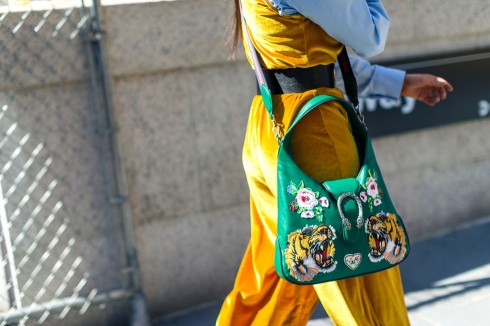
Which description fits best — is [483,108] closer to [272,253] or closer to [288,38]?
[272,253]

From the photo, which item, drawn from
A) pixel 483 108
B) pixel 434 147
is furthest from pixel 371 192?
pixel 483 108

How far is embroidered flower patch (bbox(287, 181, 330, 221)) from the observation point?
221 centimetres

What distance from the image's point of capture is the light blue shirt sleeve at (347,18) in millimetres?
2197

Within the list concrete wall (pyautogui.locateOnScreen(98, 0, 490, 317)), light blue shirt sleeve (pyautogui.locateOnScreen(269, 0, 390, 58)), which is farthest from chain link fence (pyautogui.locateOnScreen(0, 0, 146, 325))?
light blue shirt sleeve (pyautogui.locateOnScreen(269, 0, 390, 58))

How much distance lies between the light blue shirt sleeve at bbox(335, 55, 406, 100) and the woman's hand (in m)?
0.04

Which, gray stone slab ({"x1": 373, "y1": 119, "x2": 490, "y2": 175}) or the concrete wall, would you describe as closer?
the concrete wall

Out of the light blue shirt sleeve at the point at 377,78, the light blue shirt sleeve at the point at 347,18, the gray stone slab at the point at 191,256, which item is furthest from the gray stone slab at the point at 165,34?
the light blue shirt sleeve at the point at 347,18

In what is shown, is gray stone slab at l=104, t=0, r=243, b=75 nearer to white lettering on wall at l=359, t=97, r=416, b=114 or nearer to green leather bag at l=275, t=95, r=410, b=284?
white lettering on wall at l=359, t=97, r=416, b=114

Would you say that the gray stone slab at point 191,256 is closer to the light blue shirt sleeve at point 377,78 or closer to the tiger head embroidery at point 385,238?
the light blue shirt sleeve at point 377,78

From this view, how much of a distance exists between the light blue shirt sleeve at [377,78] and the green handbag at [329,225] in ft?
1.75

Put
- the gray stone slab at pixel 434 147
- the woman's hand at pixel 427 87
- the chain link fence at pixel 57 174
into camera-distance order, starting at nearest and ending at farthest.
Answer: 1. the woman's hand at pixel 427 87
2. the chain link fence at pixel 57 174
3. the gray stone slab at pixel 434 147

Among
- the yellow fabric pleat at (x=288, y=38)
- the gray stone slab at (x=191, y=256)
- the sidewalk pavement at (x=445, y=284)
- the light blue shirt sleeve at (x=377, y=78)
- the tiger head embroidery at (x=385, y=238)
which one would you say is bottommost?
the sidewalk pavement at (x=445, y=284)

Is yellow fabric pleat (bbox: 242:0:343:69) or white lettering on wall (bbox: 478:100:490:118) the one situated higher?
yellow fabric pleat (bbox: 242:0:343:69)

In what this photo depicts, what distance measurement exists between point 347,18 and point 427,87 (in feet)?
2.30
